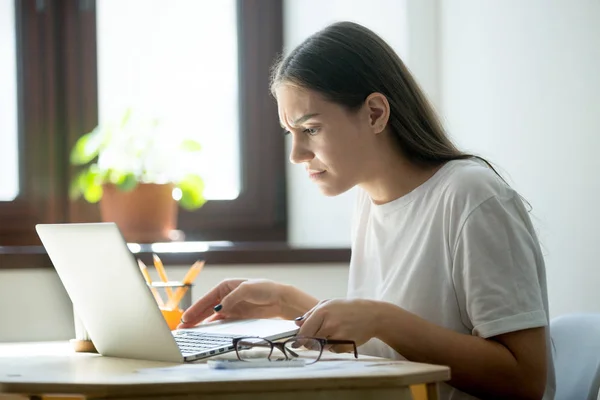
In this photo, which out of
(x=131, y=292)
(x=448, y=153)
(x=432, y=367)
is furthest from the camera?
(x=448, y=153)

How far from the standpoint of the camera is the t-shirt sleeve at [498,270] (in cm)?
130

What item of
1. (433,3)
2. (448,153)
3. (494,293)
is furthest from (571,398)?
(433,3)

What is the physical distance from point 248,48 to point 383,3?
441 millimetres

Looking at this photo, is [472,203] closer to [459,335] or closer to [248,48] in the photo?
[459,335]

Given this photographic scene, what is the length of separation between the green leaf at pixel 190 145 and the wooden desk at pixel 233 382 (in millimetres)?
1304

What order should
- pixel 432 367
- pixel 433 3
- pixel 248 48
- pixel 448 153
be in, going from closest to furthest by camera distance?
pixel 432 367, pixel 448 153, pixel 433 3, pixel 248 48

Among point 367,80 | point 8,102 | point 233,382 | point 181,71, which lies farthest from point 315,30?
point 233,382

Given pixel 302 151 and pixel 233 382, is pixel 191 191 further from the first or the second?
pixel 233 382

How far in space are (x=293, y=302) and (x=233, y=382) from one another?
2.00 ft

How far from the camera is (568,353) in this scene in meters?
1.46

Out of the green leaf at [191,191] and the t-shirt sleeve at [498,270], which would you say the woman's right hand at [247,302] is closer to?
the t-shirt sleeve at [498,270]

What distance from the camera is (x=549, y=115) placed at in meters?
1.82

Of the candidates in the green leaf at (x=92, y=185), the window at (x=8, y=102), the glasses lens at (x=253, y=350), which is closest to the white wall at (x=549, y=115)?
the glasses lens at (x=253, y=350)

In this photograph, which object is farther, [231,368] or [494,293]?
[494,293]
